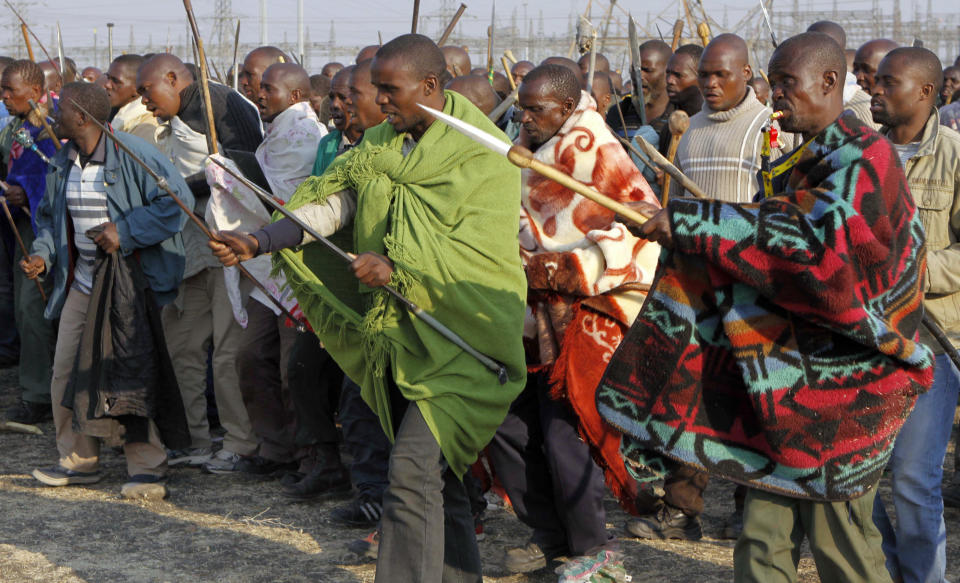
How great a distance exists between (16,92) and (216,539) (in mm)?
3753

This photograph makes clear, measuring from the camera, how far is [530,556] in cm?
492

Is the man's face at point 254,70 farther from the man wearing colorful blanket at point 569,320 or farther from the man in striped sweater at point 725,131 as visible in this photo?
the man wearing colorful blanket at point 569,320

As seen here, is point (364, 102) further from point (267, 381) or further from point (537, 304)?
point (267, 381)

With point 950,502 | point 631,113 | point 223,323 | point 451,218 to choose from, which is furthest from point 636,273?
point 631,113

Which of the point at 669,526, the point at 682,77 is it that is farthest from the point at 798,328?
the point at 682,77

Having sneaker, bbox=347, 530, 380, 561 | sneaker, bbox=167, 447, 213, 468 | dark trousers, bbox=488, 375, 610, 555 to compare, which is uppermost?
dark trousers, bbox=488, 375, 610, 555

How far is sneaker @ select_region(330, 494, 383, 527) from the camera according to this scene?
5570 mm

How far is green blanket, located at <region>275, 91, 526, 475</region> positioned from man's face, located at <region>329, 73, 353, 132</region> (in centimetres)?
180

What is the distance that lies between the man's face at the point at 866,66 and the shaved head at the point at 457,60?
3.28 m

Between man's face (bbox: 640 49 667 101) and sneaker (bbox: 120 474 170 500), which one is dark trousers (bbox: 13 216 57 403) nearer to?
sneaker (bbox: 120 474 170 500)

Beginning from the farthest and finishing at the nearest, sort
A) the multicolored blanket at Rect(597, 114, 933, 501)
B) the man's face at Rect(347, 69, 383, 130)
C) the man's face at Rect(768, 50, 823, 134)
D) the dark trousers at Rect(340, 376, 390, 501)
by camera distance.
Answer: the dark trousers at Rect(340, 376, 390, 501), the man's face at Rect(347, 69, 383, 130), the man's face at Rect(768, 50, 823, 134), the multicolored blanket at Rect(597, 114, 933, 501)

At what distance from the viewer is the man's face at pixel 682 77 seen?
664cm

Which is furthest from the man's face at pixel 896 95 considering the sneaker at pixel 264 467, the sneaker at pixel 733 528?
the sneaker at pixel 264 467

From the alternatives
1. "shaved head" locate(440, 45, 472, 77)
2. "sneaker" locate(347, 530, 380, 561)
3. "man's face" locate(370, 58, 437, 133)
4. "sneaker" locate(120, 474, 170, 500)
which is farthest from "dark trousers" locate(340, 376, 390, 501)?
"shaved head" locate(440, 45, 472, 77)
